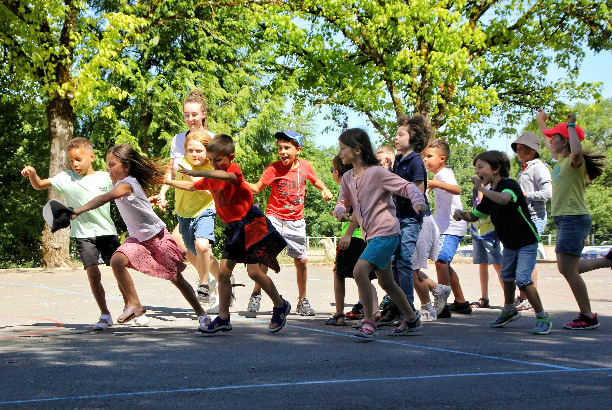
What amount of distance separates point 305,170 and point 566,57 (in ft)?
75.2

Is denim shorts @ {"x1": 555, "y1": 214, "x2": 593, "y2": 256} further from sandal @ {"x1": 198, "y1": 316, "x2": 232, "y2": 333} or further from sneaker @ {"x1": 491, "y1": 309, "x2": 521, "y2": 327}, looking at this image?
sandal @ {"x1": 198, "y1": 316, "x2": 232, "y2": 333}

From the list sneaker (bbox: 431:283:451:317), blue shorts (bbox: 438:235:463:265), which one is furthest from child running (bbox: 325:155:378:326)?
blue shorts (bbox: 438:235:463:265)

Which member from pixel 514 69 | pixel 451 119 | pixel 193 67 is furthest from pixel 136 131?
pixel 514 69

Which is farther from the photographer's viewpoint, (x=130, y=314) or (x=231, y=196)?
(x=130, y=314)

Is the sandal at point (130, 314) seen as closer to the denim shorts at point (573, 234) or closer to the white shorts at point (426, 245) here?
the white shorts at point (426, 245)

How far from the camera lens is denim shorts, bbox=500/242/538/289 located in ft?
23.1

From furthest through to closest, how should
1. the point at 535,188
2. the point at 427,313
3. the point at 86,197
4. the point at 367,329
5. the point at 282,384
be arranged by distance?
1. the point at 535,188
2. the point at 427,313
3. the point at 86,197
4. the point at 367,329
5. the point at 282,384

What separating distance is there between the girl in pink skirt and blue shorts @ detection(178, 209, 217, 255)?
1.27 m

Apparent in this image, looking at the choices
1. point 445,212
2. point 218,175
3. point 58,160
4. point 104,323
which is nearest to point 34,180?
point 104,323

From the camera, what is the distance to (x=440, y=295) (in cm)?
805

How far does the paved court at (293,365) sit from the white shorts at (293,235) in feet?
2.34

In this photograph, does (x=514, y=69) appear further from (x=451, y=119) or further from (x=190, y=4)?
(x=190, y=4)

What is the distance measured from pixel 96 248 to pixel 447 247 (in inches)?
144

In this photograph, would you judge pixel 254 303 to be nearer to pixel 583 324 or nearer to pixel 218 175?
pixel 218 175
